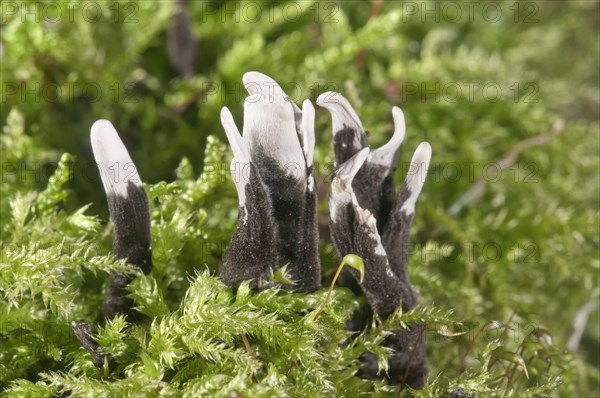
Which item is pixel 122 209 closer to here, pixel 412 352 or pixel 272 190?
pixel 272 190

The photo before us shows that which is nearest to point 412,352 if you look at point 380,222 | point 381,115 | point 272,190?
point 380,222

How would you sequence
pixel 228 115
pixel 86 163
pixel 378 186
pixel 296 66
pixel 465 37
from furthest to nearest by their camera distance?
1. pixel 465 37
2. pixel 296 66
3. pixel 86 163
4. pixel 378 186
5. pixel 228 115

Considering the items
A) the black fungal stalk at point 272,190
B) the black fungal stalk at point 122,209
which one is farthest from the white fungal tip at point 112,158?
the black fungal stalk at point 272,190

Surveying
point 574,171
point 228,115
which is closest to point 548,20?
point 574,171

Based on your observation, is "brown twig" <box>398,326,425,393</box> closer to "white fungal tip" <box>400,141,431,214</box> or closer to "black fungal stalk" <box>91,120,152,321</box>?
"white fungal tip" <box>400,141,431,214</box>

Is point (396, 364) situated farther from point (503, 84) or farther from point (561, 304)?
point (503, 84)

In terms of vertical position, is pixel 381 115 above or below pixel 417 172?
below

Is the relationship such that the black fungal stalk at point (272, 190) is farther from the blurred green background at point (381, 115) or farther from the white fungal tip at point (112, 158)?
the blurred green background at point (381, 115)

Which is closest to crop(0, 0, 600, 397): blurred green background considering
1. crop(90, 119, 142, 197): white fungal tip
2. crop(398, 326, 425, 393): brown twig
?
crop(398, 326, 425, 393): brown twig

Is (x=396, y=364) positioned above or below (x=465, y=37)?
below
